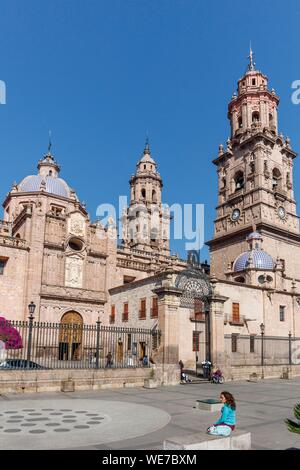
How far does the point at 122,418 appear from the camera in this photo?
39.2ft

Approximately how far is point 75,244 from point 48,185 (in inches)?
572

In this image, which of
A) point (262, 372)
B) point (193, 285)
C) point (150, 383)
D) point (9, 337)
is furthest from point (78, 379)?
point (262, 372)

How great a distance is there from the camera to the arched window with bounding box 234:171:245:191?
54.5 m

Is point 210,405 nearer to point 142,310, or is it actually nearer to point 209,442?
point 209,442

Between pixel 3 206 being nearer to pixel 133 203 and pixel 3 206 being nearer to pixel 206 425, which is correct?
pixel 133 203

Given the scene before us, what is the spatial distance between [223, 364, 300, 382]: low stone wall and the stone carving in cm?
1916

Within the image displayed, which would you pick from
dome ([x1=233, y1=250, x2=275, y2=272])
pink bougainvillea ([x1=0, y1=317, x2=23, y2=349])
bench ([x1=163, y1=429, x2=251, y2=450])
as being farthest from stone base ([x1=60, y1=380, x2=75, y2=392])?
dome ([x1=233, y1=250, x2=275, y2=272])

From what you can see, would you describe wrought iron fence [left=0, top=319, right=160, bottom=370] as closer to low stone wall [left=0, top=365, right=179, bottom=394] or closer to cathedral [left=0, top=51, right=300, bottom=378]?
low stone wall [left=0, top=365, right=179, bottom=394]

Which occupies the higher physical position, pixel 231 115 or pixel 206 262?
pixel 231 115

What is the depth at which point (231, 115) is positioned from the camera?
59.3 m

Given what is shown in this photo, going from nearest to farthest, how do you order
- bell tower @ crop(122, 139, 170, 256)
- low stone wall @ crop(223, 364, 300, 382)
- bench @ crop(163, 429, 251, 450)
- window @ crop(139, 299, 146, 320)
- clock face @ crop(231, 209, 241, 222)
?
bench @ crop(163, 429, 251, 450) → low stone wall @ crop(223, 364, 300, 382) → window @ crop(139, 299, 146, 320) → clock face @ crop(231, 209, 241, 222) → bell tower @ crop(122, 139, 170, 256)

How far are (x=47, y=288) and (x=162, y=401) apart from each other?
973 inches

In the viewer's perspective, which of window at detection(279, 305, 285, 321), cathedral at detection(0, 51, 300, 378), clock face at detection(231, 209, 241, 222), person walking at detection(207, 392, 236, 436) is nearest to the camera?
person walking at detection(207, 392, 236, 436)

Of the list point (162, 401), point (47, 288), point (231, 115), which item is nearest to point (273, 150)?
point (231, 115)
